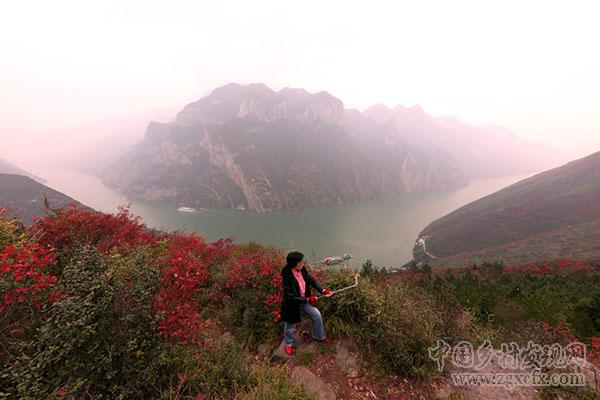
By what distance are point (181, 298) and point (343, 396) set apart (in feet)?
15.1

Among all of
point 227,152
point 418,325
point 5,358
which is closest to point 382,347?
point 418,325

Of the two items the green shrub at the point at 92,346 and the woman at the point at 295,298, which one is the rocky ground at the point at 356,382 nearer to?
the woman at the point at 295,298

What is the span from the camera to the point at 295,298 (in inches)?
189

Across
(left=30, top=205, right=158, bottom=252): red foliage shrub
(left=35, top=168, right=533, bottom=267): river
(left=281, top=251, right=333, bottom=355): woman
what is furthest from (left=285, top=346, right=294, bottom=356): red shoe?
(left=35, top=168, right=533, bottom=267): river

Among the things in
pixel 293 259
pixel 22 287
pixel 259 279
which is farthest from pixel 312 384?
pixel 22 287

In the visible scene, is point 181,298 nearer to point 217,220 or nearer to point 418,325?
point 418,325

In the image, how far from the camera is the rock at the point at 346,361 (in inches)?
185

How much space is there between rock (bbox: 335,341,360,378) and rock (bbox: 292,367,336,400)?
0.51 metres

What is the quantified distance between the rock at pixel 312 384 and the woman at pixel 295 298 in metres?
0.48

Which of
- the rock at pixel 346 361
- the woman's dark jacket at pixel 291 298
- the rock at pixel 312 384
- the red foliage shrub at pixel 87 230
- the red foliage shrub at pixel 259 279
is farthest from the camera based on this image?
the red foliage shrub at pixel 87 230

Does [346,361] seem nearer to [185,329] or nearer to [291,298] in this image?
[291,298]

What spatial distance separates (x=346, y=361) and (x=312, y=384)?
861 millimetres

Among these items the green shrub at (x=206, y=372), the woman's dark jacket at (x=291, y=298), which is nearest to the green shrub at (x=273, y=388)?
the green shrub at (x=206, y=372)

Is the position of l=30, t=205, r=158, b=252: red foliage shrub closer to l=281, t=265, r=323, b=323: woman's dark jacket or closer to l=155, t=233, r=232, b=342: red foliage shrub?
l=155, t=233, r=232, b=342: red foliage shrub
